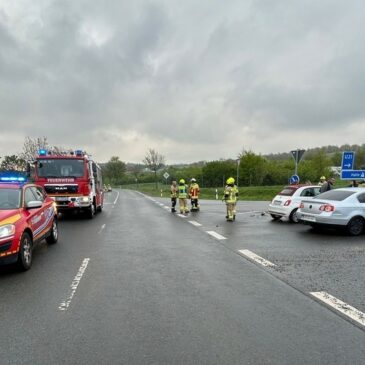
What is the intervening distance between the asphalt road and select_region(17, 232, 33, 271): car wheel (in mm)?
159

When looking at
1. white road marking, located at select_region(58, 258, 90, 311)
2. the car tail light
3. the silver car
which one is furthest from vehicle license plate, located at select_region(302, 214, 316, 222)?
white road marking, located at select_region(58, 258, 90, 311)

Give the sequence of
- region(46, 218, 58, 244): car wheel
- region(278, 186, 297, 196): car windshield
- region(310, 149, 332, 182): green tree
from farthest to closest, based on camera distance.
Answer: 1. region(310, 149, 332, 182): green tree
2. region(278, 186, 297, 196): car windshield
3. region(46, 218, 58, 244): car wheel

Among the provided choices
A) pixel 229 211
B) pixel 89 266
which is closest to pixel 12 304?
pixel 89 266

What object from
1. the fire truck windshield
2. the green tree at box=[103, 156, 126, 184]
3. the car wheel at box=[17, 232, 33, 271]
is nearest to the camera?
the car wheel at box=[17, 232, 33, 271]

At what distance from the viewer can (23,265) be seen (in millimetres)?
7086

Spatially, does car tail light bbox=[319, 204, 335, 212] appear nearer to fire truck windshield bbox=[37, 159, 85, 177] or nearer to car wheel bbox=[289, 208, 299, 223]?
car wheel bbox=[289, 208, 299, 223]

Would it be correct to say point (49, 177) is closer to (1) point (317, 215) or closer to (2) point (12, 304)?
(1) point (317, 215)

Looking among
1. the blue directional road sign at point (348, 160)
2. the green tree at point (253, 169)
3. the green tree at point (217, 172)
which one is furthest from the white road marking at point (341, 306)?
the green tree at point (217, 172)

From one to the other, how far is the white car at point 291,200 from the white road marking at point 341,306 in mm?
9357

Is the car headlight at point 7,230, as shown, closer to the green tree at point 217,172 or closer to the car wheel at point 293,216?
the car wheel at point 293,216

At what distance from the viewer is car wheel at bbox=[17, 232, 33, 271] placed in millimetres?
7016

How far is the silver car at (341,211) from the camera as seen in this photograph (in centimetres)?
1162

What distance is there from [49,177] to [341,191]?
11112 mm

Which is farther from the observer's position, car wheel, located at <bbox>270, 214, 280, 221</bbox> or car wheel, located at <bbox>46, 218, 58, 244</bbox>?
car wheel, located at <bbox>270, 214, 280, 221</bbox>
